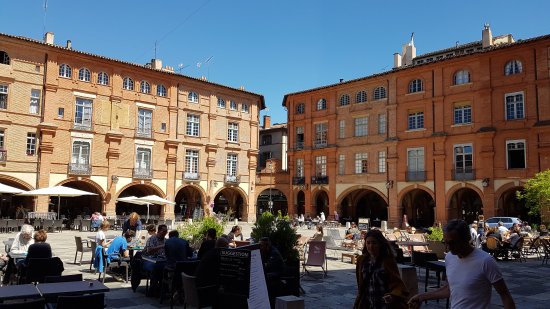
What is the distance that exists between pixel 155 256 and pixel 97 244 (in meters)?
2.17

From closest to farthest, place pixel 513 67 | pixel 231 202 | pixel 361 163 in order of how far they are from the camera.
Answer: pixel 513 67, pixel 361 163, pixel 231 202

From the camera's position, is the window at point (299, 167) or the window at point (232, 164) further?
the window at point (299, 167)

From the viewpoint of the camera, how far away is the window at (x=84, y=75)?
102 feet

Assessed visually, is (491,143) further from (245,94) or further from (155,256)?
(155,256)

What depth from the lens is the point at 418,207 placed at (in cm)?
3666

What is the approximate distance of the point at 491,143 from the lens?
29.4m

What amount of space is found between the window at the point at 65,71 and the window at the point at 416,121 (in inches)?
948

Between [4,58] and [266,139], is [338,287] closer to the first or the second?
[4,58]

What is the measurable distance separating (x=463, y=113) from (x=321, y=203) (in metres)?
15.6

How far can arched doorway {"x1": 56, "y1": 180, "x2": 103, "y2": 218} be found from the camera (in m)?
31.5

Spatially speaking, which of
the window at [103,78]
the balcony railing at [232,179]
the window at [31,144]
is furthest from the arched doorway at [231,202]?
the window at [31,144]

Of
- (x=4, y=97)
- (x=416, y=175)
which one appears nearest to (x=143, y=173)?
(x=4, y=97)

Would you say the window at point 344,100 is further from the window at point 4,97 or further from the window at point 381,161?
the window at point 4,97

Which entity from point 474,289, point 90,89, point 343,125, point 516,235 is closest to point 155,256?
point 474,289
